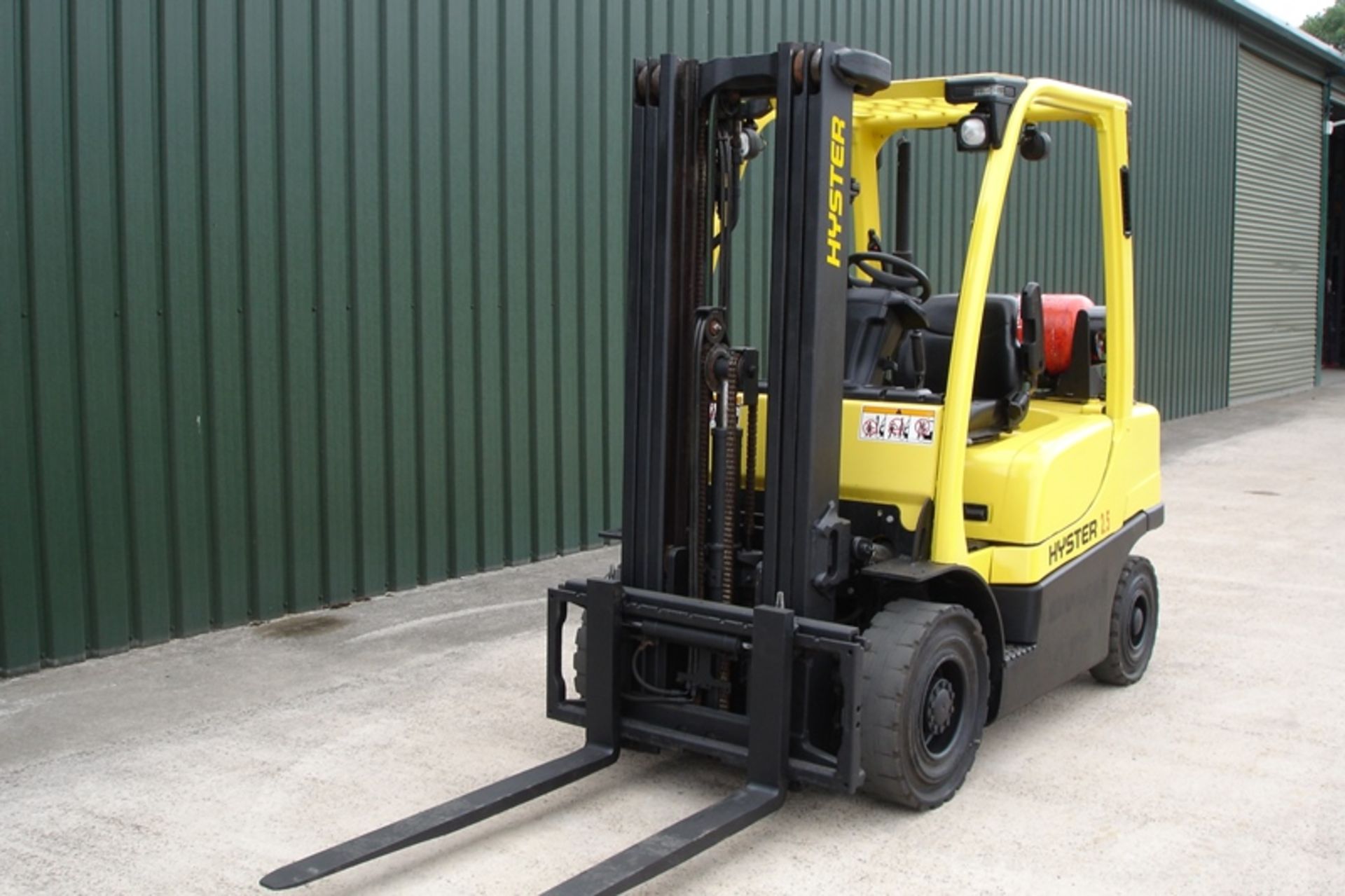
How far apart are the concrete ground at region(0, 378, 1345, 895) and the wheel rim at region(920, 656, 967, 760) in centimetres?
21

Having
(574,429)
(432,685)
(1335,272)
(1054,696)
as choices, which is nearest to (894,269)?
(1054,696)

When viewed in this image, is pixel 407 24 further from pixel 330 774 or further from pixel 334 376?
pixel 330 774

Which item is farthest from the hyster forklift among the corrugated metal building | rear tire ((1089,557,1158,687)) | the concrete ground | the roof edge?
the roof edge

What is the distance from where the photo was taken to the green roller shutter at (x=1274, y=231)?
62.2ft

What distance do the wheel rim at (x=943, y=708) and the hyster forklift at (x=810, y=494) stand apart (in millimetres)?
11

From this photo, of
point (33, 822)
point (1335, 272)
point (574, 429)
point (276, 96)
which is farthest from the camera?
point (1335, 272)

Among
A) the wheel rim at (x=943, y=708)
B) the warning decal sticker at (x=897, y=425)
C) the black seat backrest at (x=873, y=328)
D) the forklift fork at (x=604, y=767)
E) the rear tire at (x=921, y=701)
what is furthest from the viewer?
the black seat backrest at (x=873, y=328)

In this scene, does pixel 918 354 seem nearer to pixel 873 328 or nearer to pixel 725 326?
pixel 873 328

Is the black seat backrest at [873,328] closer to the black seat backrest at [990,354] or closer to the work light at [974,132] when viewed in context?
the black seat backrest at [990,354]

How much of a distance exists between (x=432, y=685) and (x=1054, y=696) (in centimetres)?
252

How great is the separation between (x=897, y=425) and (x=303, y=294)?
3438 mm

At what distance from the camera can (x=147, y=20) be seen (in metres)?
6.12

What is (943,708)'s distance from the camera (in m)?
4.44

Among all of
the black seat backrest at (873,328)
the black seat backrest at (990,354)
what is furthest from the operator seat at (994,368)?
the black seat backrest at (873,328)
